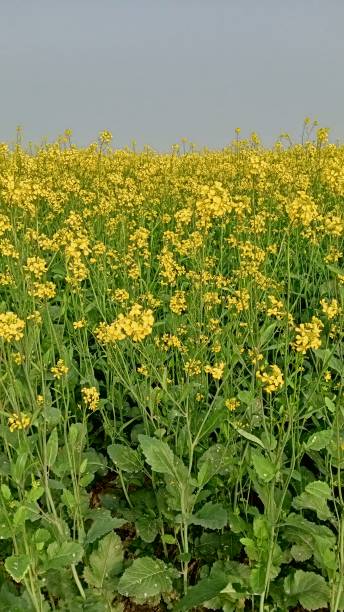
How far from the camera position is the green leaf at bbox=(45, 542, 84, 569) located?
2423 mm

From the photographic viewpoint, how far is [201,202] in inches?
108

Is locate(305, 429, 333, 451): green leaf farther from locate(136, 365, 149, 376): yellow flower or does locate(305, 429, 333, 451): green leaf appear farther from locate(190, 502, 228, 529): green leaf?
locate(136, 365, 149, 376): yellow flower

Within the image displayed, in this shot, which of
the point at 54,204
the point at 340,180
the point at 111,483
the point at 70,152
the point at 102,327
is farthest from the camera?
the point at 70,152

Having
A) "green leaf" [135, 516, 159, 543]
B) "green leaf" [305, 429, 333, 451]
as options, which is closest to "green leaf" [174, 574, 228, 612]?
"green leaf" [135, 516, 159, 543]

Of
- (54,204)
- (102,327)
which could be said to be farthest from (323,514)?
(54,204)

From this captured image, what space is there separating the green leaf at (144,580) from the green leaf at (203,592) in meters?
0.13

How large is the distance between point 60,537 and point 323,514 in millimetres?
1113

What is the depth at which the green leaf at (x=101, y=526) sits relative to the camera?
2.71m

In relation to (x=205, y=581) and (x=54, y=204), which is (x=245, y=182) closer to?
(x=54, y=204)

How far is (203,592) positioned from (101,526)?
1.84 ft

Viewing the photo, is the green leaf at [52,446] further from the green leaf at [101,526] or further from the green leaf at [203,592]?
the green leaf at [203,592]

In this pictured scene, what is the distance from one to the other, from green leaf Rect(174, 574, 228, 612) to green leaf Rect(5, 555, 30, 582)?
657mm

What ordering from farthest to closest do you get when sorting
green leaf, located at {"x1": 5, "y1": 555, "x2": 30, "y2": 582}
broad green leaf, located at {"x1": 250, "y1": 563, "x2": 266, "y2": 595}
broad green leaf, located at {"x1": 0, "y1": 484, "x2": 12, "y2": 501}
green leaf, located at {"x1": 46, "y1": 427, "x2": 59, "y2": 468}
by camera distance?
green leaf, located at {"x1": 46, "y1": 427, "x2": 59, "y2": 468} → broad green leaf, located at {"x1": 0, "y1": 484, "x2": 12, "y2": 501} → broad green leaf, located at {"x1": 250, "y1": 563, "x2": 266, "y2": 595} → green leaf, located at {"x1": 5, "y1": 555, "x2": 30, "y2": 582}

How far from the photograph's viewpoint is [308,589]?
2.54 metres
